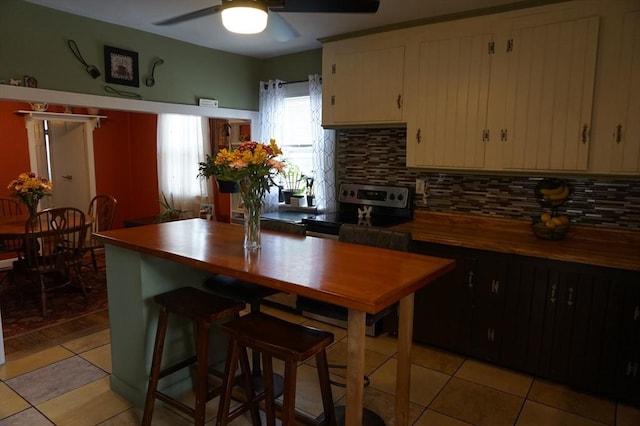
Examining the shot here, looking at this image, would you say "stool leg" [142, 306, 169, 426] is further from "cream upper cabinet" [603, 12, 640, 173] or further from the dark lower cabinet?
"cream upper cabinet" [603, 12, 640, 173]

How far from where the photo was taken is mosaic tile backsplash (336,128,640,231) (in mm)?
2650

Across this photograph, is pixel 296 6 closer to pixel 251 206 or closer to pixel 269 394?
pixel 251 206

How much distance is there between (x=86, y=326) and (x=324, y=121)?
100 inches

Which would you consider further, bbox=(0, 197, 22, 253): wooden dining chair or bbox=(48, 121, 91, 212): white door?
bbox=(48, 121, 91, 212): white door

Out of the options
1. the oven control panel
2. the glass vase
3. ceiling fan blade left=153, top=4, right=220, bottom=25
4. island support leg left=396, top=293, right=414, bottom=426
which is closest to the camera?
island support leg left=396, top=293, right=414, bottom=426

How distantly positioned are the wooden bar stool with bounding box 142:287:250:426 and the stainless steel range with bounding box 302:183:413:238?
1340 mm

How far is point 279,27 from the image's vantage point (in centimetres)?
250

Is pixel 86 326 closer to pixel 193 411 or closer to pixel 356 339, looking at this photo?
pixel 193 411

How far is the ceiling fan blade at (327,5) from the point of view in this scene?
1961 mm

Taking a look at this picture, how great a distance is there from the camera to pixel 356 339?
146cm

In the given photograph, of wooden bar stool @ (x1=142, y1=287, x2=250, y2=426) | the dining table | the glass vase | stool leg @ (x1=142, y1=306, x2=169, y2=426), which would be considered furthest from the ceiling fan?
stool leg @ (x1=142, y1=306, x2=169, y2=426)

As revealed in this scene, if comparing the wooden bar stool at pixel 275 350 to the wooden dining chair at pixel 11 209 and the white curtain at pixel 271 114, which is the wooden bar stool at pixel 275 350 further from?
the wooden dining chair at pixel 11 209

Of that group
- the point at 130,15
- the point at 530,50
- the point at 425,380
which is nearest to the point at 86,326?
the point at 130,15

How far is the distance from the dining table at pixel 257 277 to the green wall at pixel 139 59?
1.46 metres
